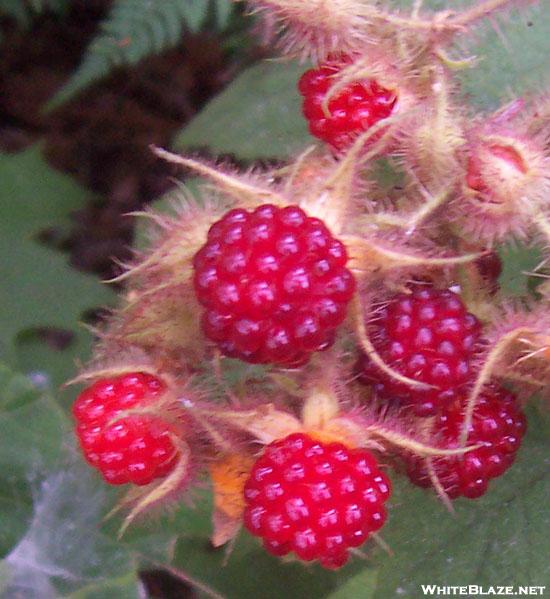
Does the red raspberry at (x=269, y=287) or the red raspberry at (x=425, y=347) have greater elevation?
the red raspberry at (x=269, y=287)

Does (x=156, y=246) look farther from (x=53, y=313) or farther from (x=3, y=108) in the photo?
(x=3, y=108)

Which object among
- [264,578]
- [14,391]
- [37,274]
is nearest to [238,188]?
[14,391]

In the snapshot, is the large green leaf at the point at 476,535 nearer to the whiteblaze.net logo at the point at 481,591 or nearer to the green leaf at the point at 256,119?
the whiteblaze.net logo at the point at 481,591

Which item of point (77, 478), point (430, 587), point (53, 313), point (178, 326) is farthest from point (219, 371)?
point (53, 313)

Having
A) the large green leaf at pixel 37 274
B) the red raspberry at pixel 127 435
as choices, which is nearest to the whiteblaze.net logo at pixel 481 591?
the red raspberry at pixel 127 435

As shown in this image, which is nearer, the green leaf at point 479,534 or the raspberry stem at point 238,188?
the raspberry stem at point 238,188

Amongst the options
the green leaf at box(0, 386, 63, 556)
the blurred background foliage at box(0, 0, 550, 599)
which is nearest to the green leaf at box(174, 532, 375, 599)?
the blurred background foliage at box(0, 0, 550, 599)

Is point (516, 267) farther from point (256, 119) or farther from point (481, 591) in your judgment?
point (256, 119)

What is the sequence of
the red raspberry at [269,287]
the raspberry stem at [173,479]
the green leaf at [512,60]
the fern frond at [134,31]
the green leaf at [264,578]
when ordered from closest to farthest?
1. the red raspberry at [269,287]
2. the raspberry stem at [173,479]
3. the green leaf at [512,60]
4. the green leaf at [264,578]
5. the fern frond at [134,31]
